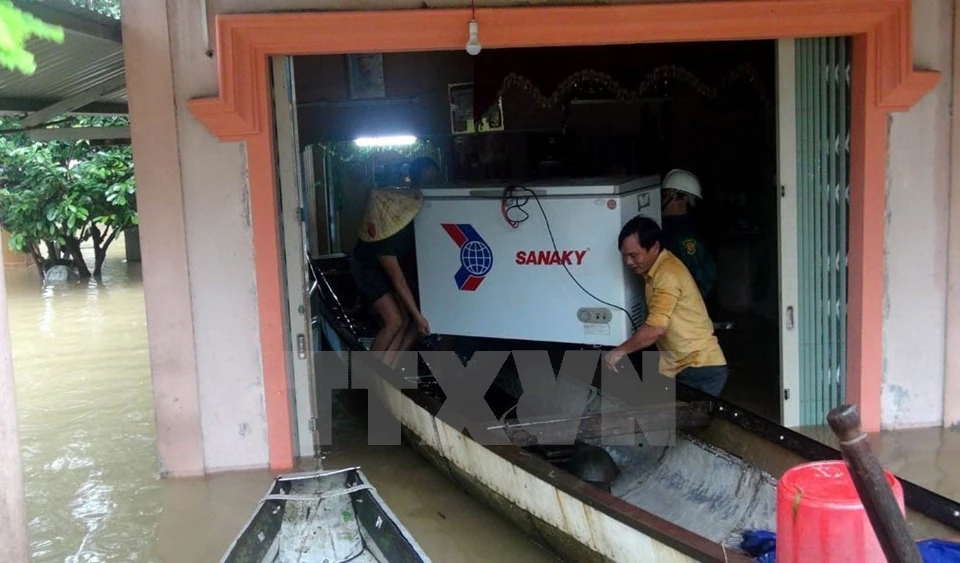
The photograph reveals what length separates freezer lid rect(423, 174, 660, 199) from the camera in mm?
4992

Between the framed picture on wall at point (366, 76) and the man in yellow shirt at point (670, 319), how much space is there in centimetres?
561

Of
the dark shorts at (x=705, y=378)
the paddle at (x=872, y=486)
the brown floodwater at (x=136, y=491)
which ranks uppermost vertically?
the paddle at (x=872, y=486)

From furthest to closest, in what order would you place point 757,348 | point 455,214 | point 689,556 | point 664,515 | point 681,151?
point 681,151 < point 757,348 < point 455,214 < point 664,515 < point 689,556

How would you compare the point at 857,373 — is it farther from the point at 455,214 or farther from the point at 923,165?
the point at 455,214

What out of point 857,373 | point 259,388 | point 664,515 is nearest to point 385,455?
point 259,388

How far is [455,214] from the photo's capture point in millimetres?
5504

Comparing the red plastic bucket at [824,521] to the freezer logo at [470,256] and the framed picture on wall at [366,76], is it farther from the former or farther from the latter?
the framed picture on wall at [366,76]

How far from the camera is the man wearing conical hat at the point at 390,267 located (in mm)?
5707

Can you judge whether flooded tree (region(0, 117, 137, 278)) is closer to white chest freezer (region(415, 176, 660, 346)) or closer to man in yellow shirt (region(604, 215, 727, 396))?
white chest freezer (region(415, 176, 660, 346))

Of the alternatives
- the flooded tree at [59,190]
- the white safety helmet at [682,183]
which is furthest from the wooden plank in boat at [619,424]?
the flooded tree at [59,190]

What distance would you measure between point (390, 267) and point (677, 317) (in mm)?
1998

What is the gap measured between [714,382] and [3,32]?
4.15 metres

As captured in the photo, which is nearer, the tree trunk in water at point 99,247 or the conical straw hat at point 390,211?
the conical straw hat at point 390,211

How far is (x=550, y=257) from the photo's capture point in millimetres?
5180
